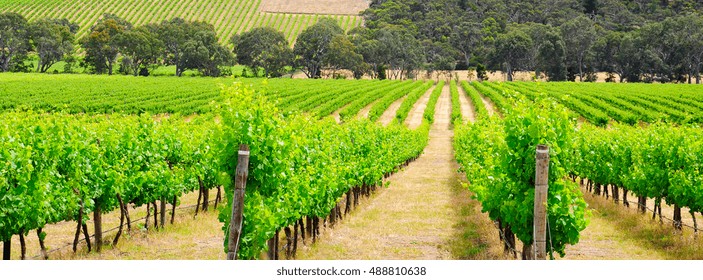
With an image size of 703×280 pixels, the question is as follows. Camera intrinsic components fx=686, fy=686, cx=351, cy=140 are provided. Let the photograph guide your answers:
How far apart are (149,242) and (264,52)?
94786 mm

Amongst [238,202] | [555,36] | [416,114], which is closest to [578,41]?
[555,36]

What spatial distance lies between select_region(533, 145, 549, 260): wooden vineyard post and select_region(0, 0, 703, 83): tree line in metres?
79.9

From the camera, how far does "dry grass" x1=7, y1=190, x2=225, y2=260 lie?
11.7 m

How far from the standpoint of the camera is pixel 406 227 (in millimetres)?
14492

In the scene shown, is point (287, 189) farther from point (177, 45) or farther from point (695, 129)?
point (177, 45)

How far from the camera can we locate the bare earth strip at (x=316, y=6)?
167250 mm

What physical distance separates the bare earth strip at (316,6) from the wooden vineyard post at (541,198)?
526 feet

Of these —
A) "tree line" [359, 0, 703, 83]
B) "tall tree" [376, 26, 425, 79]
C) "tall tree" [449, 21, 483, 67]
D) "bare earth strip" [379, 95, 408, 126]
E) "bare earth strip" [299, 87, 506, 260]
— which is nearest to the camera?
"bare earth strip" [299, 87, 506, 260]

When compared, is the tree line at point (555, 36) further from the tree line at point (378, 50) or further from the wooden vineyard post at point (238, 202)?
the wooden vineyard post at point (238, 202)

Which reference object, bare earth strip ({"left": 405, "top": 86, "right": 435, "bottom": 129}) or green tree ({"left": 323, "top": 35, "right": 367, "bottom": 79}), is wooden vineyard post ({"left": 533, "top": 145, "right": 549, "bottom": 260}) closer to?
bare earth strip ({"left": 405, "top": 86, "right": 435, "bottom": 129})

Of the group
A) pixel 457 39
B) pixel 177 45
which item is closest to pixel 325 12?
pixel 457 39

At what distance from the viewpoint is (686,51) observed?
336 ft

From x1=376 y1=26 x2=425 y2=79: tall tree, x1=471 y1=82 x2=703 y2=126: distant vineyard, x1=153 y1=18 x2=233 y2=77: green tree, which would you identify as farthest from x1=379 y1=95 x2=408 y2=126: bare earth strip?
x1=376 y1=26 x2=425 y2=79: tall tree

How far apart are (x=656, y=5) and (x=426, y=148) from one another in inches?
5276
